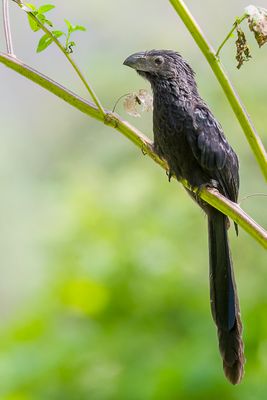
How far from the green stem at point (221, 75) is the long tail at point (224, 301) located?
2.82 feet

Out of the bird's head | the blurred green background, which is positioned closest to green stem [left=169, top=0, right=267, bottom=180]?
the bird's head

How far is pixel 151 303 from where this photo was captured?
12.7 ft

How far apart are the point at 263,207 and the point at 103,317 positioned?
109 centimetres

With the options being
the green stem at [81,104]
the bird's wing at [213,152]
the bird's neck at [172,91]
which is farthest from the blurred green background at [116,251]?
the green stem at [81,104]

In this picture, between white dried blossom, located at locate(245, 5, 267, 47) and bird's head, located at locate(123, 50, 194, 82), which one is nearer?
white dried blossom, located at locate(245, 5, 267, 47)

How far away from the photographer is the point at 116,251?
420cm

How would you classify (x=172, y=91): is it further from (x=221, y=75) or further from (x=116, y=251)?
(x=221, y=75)

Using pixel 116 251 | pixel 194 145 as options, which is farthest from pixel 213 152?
pixel 116 251

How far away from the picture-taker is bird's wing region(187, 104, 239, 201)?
122 inches

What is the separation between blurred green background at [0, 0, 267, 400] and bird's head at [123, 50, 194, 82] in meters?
1.09

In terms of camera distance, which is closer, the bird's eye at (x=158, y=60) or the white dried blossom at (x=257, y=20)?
the white dried blossom at (x=257, y=20)

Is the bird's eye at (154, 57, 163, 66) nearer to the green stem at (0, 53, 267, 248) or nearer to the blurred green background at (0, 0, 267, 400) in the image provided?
the green stem at (0, 53, 267, 248)

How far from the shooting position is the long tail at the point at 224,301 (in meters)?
2.60

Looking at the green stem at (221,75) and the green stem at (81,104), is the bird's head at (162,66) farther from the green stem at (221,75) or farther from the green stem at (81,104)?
the green stem at (221,75)
